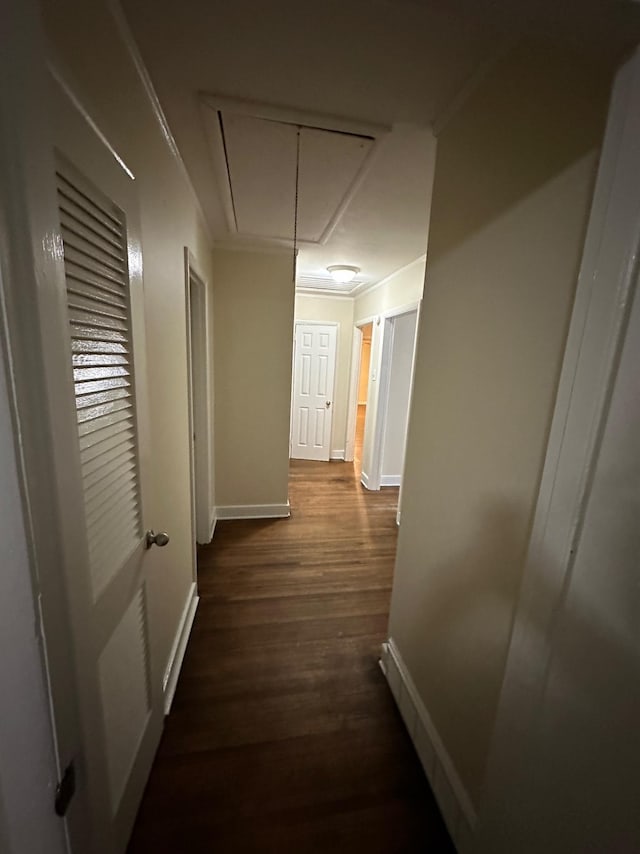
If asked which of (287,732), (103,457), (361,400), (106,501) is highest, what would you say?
(103,457)

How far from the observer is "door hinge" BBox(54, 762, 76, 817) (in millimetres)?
509

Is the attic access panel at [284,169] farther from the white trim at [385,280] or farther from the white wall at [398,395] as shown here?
the white wall at [398,395]

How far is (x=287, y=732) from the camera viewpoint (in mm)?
1440

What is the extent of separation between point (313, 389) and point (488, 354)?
386 cm

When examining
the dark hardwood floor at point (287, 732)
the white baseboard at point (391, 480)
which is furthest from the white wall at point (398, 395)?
the dark hardwood floor at point (287, 732)

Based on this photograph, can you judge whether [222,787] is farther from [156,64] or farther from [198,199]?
[198,199]

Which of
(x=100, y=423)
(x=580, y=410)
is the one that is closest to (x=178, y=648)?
(x=100, y=423)

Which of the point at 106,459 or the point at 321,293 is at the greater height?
the point at 321,293

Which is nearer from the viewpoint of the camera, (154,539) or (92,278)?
(92,278)

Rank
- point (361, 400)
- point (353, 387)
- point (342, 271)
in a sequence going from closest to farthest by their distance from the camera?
point (342, 271)
point (353, 387)
point (361, 400)

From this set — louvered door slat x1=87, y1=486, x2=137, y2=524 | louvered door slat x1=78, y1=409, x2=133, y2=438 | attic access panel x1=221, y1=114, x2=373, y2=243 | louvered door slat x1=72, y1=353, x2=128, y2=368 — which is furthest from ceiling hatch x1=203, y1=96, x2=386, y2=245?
louvered door slat x1=87, y1=486, x2=137, y2=524

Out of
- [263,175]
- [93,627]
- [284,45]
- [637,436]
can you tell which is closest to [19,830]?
[93,627]

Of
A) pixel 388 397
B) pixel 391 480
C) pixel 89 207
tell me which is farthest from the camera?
pixel 391 480

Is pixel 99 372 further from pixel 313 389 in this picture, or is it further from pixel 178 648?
pixel 313 389
